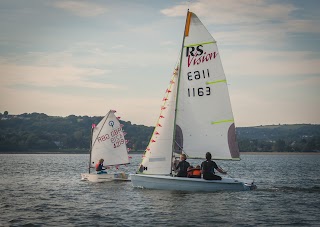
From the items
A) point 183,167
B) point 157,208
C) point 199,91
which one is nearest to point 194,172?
point 183,167

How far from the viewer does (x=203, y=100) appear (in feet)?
113

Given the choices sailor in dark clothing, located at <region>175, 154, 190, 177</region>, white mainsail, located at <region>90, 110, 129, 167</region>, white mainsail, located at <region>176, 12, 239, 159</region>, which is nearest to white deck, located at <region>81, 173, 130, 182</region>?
white mainsail, located at <region>90, 110, 129, 167</region>

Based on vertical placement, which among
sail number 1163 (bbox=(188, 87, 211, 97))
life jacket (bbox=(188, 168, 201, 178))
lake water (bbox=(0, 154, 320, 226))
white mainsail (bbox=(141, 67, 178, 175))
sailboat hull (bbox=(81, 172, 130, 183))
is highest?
sail number 1163 (bbox=(188, 87, 211, 97))

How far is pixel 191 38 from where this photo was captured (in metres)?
34.0

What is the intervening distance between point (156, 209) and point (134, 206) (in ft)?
6.60

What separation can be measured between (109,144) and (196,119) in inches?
656

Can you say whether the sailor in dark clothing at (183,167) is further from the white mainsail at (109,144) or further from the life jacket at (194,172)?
the white mainsail at (109,144)

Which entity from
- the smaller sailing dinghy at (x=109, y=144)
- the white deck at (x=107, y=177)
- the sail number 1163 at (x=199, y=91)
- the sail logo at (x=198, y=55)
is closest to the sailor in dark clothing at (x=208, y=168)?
the sail number 1163 at (x=199, y=91)

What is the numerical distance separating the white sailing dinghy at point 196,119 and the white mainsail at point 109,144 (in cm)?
1457

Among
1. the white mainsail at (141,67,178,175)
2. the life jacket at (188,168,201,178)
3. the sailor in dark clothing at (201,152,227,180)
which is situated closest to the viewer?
the sailor in dark clothing at (201,152,227,180)

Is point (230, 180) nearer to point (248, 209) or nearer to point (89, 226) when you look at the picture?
point (248, 209)

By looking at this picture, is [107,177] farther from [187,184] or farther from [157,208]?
[157,208]

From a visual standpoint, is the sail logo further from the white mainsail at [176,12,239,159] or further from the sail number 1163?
the sail number 1163

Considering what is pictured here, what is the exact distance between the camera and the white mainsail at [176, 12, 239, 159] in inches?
1331
